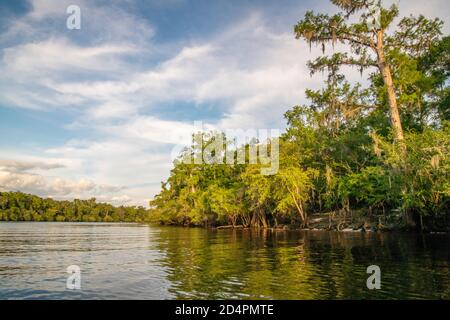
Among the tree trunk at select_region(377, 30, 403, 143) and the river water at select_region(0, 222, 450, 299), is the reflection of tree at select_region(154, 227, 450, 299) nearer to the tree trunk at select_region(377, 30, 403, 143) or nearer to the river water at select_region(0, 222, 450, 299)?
the river water at select_region(0, 222, 450, 299)

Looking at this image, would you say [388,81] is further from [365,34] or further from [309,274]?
[309,274]

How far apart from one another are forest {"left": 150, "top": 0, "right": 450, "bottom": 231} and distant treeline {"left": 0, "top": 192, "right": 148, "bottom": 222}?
4117 inches

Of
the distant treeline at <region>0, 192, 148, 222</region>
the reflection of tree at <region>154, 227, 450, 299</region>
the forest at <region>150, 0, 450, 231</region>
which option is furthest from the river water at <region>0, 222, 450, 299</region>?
the distant treeline at <region>0, 192, 148, 222</region>

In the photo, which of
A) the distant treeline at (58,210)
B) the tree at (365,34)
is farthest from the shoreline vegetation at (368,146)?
the distant treeline at (58,210)

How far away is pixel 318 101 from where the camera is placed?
40.3m

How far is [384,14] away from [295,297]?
94.6ft

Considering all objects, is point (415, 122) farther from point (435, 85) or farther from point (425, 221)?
point (425, 221)

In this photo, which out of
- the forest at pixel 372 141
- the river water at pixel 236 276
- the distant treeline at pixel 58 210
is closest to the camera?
the river water at pixel 236 276

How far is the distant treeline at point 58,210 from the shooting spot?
124 meters

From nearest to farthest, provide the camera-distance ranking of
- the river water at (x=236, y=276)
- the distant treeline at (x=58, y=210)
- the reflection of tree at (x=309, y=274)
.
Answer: the reflection of tree at (x=309, y=274), the river water at (x=236, y=276), the distant treeline at (x=58, y=210)

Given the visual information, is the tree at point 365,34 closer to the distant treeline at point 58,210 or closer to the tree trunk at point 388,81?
the tree trunk at point 388,81

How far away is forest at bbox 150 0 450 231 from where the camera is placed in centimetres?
2608

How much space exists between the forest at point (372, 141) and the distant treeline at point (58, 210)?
10457 cm
